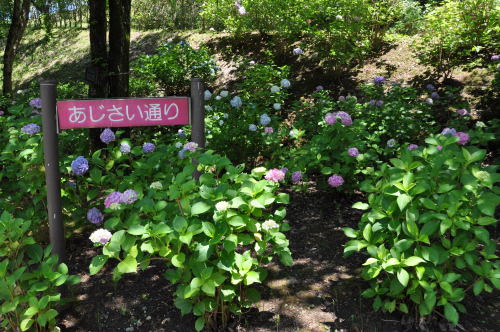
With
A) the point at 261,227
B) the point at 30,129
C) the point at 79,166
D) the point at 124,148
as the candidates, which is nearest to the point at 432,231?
the point at 261,227

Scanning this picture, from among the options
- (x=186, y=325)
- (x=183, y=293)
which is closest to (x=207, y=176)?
(x=183, y=293)

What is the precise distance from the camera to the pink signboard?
2.27m

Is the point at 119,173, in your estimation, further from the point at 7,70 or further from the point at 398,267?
the point at 7,70

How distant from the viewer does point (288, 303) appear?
2.42 meters

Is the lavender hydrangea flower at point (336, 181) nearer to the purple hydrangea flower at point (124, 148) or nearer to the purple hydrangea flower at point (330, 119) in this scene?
the purple hydrangea flower at point (330, 119)

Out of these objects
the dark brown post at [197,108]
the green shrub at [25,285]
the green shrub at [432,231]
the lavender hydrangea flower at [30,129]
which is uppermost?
the dark brown post at [197,108]

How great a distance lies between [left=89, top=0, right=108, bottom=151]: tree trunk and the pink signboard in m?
1.90

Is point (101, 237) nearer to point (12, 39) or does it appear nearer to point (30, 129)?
point (30, 129)

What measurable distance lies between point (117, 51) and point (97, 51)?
0.23 meters

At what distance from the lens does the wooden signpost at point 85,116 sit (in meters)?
2.26

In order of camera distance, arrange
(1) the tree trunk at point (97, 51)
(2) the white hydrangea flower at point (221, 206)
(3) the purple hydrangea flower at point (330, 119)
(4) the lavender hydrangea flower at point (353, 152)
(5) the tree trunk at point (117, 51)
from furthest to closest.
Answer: (5) the tree trunk at point (117, 51)
(1) the tree trunk at point (97, 51)
(3) the purple hydrangea flower at point (330, 119)
(4) the lavender hydrangea flower at point (353, 152)
(2) the white hydrangea flower at point (221, 206)

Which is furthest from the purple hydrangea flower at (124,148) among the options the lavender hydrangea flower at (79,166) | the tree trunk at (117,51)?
the tree trunk at (117,51)

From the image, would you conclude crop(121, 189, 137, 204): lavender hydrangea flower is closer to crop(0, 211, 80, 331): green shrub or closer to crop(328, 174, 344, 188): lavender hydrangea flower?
crop(0, 211, 80, 331): green shrub

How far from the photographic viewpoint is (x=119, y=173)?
2.79 metres
